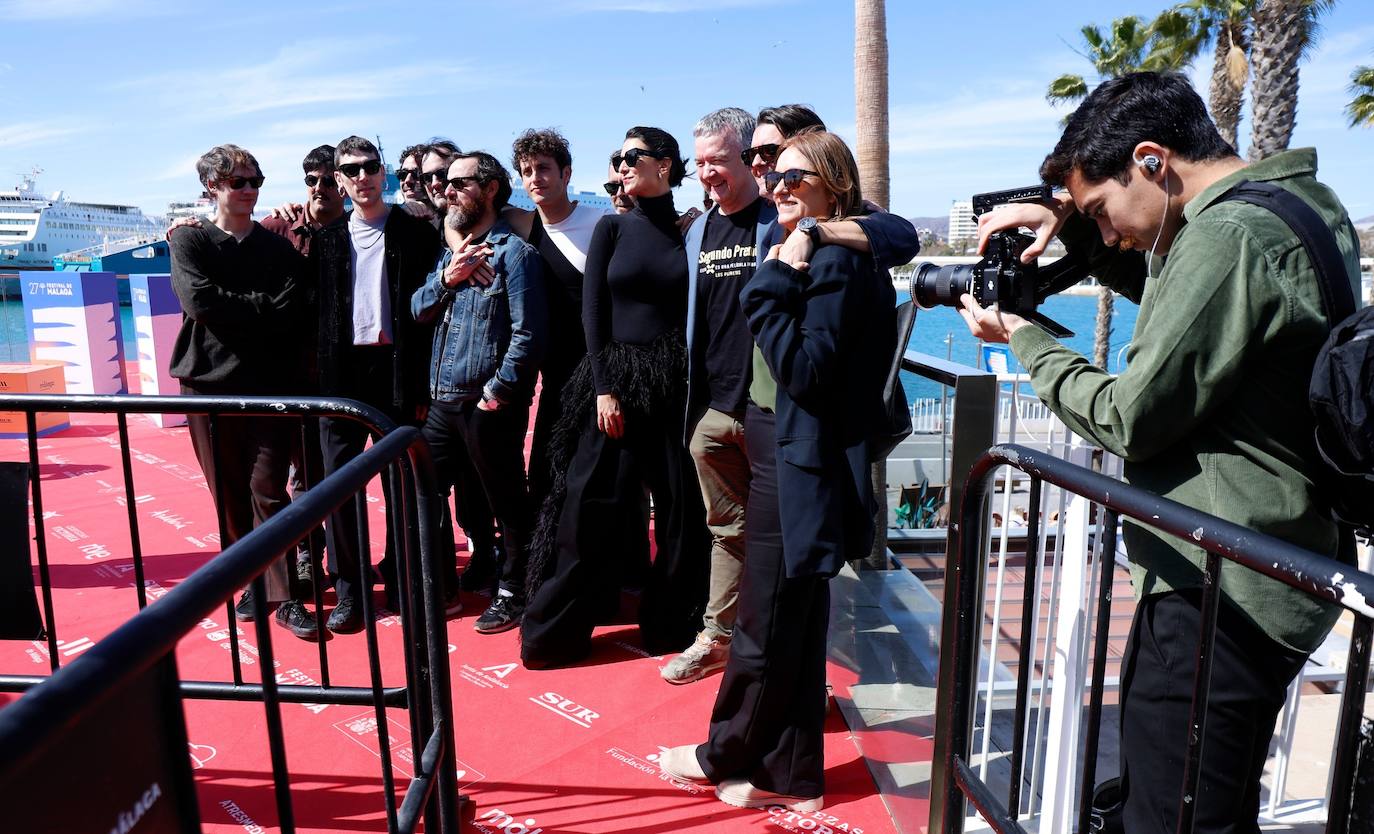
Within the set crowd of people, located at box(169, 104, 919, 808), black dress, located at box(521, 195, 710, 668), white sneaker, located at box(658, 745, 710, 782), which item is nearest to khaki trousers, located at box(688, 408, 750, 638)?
crowd of people, located at box(169, 104, 919, 808)

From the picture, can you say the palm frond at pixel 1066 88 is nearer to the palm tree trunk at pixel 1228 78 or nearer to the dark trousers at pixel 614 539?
the palm tree trunk at pixel 1228 78

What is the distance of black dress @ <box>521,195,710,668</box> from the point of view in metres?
3.54

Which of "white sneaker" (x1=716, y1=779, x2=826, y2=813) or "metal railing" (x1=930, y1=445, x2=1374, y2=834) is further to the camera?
"white sneaker" (x1=716, y1=779, x2=826, y2=813)

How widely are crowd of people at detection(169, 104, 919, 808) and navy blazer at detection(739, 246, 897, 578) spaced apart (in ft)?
0.04

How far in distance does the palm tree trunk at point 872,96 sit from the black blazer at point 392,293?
3605mm

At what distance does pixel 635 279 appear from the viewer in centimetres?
352

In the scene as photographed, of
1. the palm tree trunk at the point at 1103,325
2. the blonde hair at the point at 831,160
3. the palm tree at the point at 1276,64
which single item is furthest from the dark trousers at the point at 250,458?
the palm tree trunk at the point at 1103,325

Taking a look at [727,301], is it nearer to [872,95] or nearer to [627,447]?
[627,447]

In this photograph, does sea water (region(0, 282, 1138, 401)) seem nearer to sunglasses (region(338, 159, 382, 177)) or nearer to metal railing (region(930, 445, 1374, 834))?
sunglasses (region(338, 159, 382, 177))

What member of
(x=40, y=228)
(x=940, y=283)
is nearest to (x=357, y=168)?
(x=940, y=283)

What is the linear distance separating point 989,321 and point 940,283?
225mm

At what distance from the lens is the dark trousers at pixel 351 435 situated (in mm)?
3928

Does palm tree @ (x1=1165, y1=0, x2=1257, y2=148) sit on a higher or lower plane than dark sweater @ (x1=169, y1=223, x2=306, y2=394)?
higher

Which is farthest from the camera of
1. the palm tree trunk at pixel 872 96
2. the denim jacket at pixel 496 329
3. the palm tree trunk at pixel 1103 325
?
the palm tree trunk at pixel 1103 325
